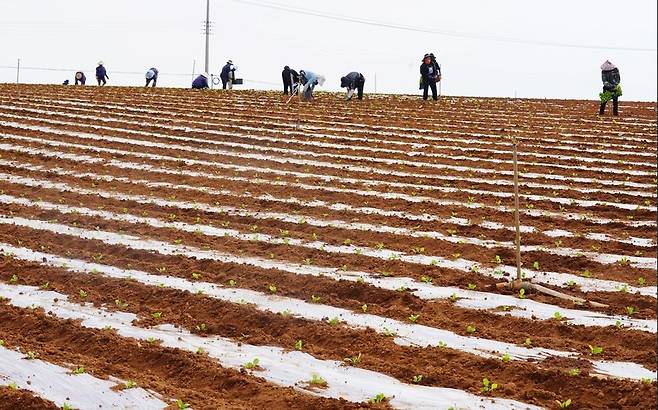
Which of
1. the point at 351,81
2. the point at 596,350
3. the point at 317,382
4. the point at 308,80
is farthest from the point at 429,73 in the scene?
the point at 317,382

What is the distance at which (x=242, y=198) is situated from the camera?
12945mm

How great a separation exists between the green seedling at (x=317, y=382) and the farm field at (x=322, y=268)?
16 mm

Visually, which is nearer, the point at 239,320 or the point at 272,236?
the point at 239,320

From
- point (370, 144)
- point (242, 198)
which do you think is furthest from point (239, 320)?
point (370, 144)

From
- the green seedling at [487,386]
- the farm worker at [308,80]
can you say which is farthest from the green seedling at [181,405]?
the farm worker at [308,80]

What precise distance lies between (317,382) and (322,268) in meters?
Answer: 3.16

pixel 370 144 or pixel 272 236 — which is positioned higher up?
pixel 370 144

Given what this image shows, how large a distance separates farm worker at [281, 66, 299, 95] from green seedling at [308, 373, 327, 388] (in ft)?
70.1

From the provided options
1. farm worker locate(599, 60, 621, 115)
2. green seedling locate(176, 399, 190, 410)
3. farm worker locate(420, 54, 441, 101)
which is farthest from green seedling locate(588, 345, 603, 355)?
farm worker locate(420, 54, 441, 101)

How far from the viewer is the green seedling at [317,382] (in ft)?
20.5

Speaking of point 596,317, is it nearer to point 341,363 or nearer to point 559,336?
point 559,336

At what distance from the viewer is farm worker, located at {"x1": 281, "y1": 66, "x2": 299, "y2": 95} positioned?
2694 cm

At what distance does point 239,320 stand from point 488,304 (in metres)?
2.39

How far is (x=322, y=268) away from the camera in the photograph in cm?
937
